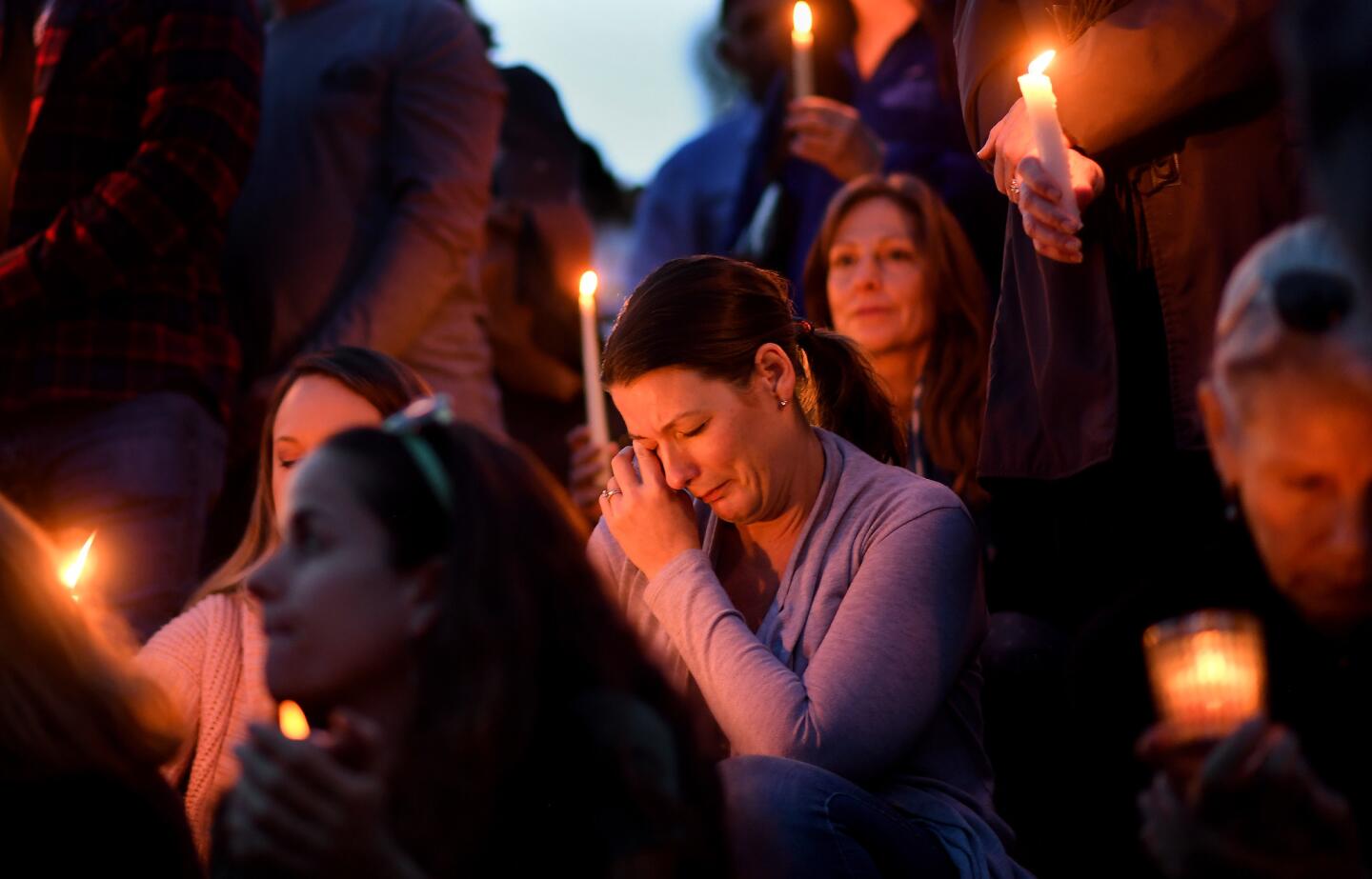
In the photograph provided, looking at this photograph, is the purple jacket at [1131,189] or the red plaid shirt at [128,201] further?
the red plaid shirt at [128,201]

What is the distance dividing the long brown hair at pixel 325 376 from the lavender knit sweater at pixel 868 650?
0.65 metres

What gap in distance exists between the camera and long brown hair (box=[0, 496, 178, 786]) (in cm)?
201

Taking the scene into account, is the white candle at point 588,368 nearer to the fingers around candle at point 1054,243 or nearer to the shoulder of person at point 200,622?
the shoulder of person at point 200,622

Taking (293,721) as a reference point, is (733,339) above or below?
above

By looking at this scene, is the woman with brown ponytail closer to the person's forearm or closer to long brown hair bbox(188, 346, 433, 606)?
long brown hair bbox(188, 346, 433, 606)

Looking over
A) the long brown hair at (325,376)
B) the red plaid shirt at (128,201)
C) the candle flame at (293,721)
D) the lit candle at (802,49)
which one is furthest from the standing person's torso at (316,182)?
the candle flame at (293,721)

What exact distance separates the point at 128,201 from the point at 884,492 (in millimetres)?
1701

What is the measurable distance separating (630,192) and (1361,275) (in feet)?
18.9

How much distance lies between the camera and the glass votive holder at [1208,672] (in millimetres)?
1522

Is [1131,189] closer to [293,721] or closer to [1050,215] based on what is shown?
[1050,215]

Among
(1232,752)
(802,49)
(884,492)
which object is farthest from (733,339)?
(1232,752)

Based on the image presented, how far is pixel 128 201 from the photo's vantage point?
11.0 feet

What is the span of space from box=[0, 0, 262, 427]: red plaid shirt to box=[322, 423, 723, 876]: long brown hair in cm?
176

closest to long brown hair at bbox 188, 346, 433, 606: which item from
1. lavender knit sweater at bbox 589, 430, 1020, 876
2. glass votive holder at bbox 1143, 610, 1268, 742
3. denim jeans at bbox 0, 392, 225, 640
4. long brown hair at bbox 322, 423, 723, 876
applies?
denim jeans at bbox 0, 392, 225, 640
